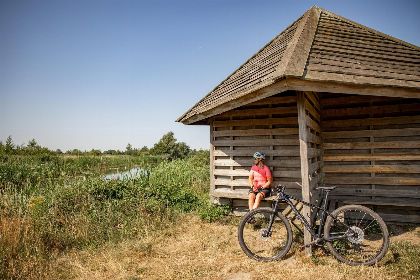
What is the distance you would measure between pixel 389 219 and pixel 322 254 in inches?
107

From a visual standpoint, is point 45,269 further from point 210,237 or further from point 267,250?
Result: point 267,250

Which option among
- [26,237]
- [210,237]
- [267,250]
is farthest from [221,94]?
[26,237]

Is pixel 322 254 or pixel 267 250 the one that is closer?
pixel 322 254

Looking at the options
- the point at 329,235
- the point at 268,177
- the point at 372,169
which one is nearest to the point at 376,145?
the point at 372,169

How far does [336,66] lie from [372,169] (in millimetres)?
2726

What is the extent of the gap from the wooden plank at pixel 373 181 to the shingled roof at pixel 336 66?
213 centimetres

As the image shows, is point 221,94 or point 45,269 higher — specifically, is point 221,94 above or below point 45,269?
above

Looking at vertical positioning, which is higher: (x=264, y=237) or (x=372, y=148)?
(x=372, y=148)

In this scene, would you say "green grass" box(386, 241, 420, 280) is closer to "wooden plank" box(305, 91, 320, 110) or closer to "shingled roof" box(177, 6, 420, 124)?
"shingled roof" box(177, 6, 420, 124)

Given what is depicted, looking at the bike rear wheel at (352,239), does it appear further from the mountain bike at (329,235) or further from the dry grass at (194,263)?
the dry grass at (194,263)

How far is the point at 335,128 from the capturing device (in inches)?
282

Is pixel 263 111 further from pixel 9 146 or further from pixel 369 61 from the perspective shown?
pixel 9 146

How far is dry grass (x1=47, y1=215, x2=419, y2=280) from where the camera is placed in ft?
14.3

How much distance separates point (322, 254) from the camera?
4.98m
